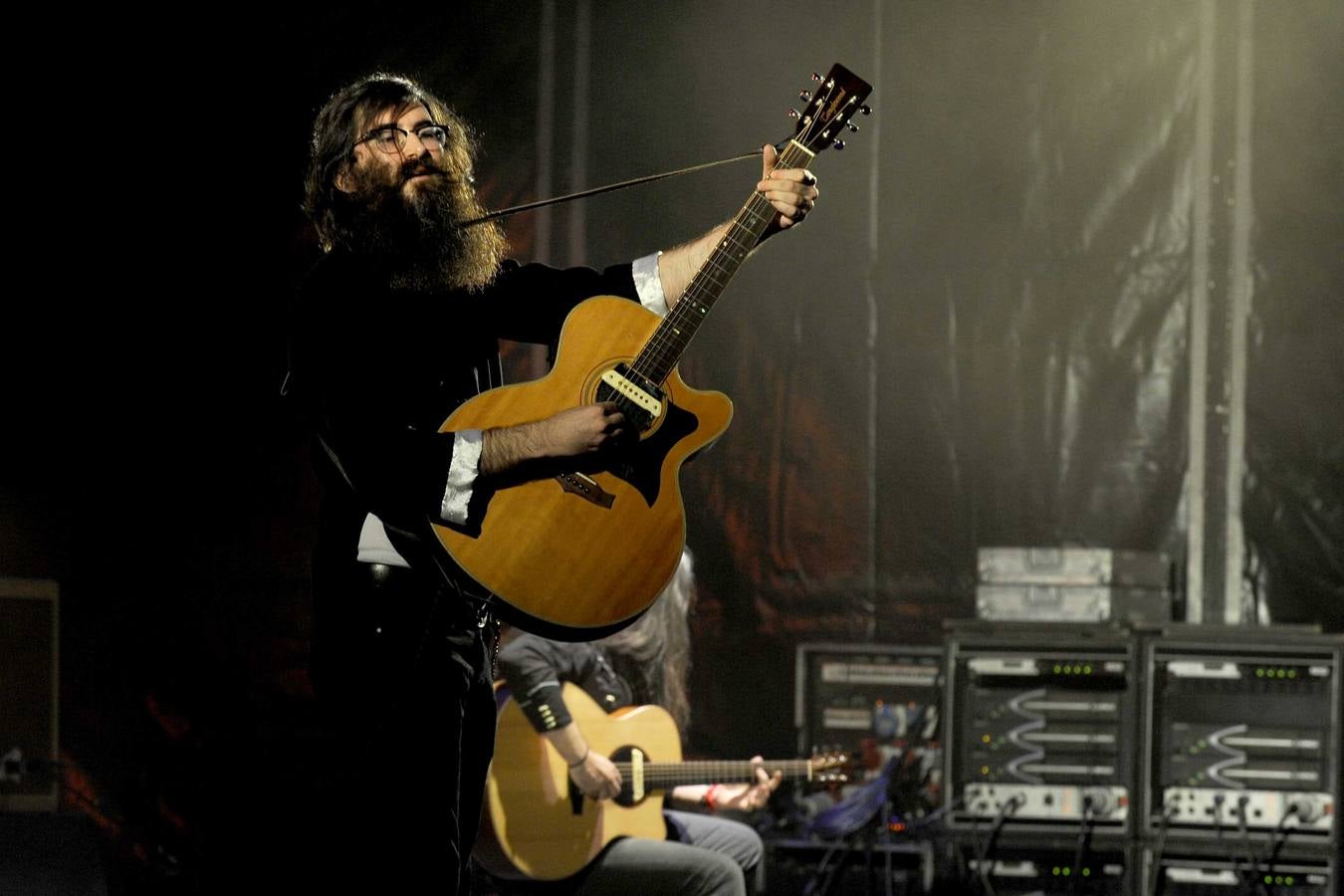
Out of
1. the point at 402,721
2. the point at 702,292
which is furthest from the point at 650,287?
the point at 402,721

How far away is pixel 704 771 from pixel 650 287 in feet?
7.60

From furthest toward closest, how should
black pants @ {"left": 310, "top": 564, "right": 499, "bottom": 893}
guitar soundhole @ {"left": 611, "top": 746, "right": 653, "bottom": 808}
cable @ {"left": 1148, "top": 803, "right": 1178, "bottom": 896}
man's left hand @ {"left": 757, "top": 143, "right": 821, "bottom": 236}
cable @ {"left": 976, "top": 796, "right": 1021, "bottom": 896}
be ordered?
cable @ {"left": 976, "top": 796, "right": 1021, "bottom": 896} < cable @ {"left": 1148, "top": 803, "right": 1178, "bottom": 896} < guitar soundhole @ {"left": 611, "top": 746, "right": 653, "bottom": 808} < man's left hand @ {"left": 757, "top": 143, "right": 821, "bottom": 236} < black pants @ {"left": 310, "top": 564, "right": 499, "bottom": 893}

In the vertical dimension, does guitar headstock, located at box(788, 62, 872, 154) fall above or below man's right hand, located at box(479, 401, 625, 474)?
above

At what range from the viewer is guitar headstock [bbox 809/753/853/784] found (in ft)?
17.0

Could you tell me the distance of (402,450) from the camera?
262 cm

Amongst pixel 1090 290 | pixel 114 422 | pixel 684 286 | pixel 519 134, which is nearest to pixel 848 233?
pixel 1090 290

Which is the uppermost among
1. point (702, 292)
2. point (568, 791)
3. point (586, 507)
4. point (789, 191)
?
point (789, 191)

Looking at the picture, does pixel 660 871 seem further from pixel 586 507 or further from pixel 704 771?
pixel 586 507

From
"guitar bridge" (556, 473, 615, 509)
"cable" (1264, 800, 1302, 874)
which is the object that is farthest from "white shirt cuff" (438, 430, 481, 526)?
"cable" (1264, 800, 1302, 874)

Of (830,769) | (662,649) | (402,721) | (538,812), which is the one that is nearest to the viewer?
(402,721)

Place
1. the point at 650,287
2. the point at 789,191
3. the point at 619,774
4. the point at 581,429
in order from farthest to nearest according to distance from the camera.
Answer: the point at 619,774 → the point at 650,287 → the point at 789,191 → the point at 581,429

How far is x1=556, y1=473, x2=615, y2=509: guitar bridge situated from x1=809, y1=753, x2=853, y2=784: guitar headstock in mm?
2530

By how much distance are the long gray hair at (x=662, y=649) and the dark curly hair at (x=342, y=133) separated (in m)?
2.25

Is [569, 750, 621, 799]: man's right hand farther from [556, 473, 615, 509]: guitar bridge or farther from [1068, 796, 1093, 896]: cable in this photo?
[556, 473, 615, 509]: guitar bridge
